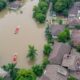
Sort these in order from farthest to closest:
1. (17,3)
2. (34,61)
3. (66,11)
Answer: (17,3) < (66,11) < (34,61)

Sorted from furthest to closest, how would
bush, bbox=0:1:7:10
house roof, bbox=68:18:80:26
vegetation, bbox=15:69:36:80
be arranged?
1. bush, bbox=0:1:7:10
2. house roof, bbox=68:18:80:26
3. vegetation, bbox=15:69:36:80

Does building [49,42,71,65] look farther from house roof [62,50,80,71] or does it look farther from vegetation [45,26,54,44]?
vegetation [45,26,54,44]

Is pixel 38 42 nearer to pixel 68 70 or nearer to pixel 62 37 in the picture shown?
pixel 62 37

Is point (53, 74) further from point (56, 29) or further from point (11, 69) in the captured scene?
point (56, 29)

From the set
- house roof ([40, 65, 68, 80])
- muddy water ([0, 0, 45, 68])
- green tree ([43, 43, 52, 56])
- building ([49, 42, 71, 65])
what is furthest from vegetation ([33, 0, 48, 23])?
house roof ([40, 65, 68, 80])

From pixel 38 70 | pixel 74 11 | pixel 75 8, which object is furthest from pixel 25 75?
pixel 75 8

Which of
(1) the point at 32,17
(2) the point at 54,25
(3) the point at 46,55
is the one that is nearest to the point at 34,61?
(3) the point at 46,55
